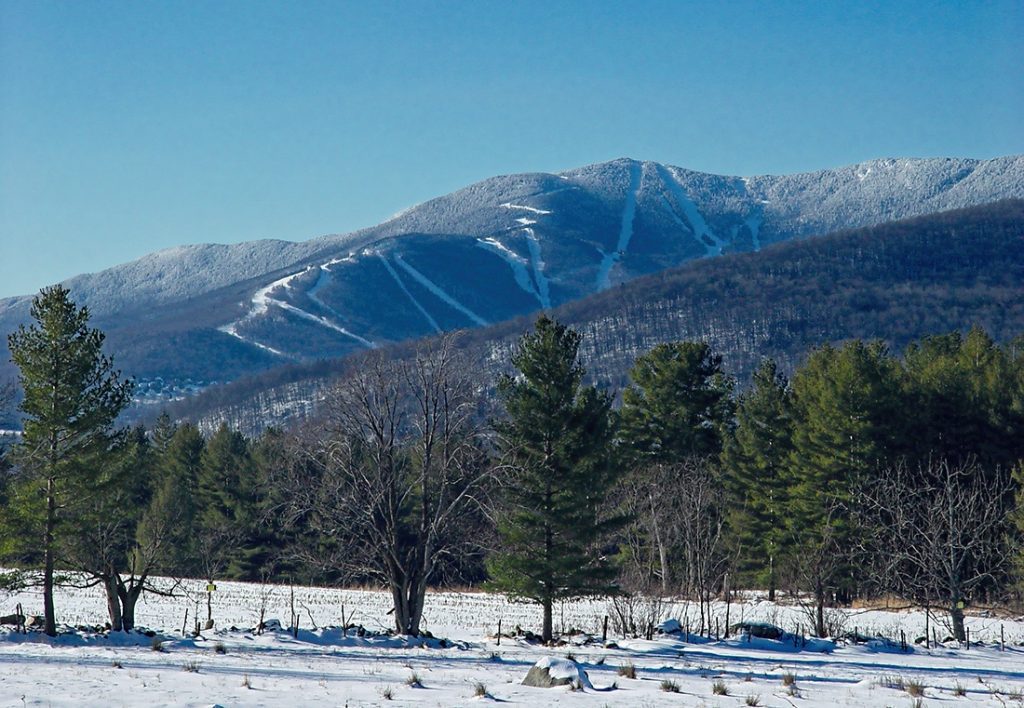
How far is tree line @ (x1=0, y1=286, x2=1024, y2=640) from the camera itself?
29.9m

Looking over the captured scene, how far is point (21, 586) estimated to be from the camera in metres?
29.0

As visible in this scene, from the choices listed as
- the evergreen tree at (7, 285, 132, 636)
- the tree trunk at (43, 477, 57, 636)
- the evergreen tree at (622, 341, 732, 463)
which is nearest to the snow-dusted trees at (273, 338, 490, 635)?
the evergreen tree at (7, 285, 132, 636)

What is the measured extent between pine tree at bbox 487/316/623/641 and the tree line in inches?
2.8

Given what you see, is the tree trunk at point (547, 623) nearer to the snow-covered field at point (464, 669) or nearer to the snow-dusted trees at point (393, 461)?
the snow-covered field at point (464, 669)

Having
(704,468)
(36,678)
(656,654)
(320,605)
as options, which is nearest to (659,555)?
(704,468)

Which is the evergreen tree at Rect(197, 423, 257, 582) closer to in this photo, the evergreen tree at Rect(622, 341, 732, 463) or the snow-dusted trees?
the evergreen tree at Rect(622, 341, 732, 463)

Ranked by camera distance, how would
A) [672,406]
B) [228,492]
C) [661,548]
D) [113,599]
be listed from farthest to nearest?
1. [228,492]
2. [672,406]
3. [661,548]
4. [113,599]

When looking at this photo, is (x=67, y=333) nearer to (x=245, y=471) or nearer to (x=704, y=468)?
(x=704, y=468)

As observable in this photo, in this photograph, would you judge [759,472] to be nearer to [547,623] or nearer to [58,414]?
[547,623]

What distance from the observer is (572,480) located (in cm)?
3166

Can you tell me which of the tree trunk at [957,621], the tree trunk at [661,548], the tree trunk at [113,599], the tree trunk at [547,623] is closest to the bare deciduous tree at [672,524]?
the tree trunk at [661,548]

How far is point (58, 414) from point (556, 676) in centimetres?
1746

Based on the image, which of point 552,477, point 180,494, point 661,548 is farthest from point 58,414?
point 180,494

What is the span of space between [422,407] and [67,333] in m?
10.2
